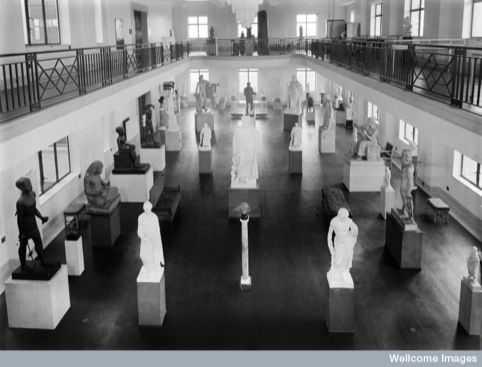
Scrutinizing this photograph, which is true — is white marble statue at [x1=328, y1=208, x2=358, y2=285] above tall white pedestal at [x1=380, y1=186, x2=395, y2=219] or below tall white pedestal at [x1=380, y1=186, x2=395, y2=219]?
above

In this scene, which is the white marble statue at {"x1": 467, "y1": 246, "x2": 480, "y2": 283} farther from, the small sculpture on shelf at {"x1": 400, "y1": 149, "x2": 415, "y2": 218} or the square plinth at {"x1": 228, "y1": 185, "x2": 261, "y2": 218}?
the square plinth at {"x1": 228, "y1": 185, "x2": 261, "y2": 218}

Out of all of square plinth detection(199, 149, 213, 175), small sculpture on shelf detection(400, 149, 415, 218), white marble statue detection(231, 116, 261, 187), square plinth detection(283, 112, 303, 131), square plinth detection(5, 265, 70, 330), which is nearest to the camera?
square plinth detection(5, 265, 70, 330)

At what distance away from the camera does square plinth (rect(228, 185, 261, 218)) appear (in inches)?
581

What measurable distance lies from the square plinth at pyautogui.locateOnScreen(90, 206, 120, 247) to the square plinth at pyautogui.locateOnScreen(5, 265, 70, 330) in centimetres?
326

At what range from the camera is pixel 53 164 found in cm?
1505

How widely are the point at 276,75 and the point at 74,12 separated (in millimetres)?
23433

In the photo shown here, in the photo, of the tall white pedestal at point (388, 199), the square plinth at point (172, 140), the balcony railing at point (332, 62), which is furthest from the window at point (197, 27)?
the tall white pedestal at point (388, 199)

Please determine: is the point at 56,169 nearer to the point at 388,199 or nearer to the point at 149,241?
the point at 149,241

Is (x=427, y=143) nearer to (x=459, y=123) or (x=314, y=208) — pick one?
(x=314, y=208)

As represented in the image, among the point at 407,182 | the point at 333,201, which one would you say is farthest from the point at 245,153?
the point at 407,182

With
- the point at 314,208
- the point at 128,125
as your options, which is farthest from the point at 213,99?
the point at 314,208

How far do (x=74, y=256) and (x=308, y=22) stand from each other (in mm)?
31122

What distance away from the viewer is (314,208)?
50.9ft

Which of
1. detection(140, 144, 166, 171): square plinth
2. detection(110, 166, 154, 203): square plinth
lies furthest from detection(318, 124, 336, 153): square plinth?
detection(110, 166, 154, 203): square plinth
